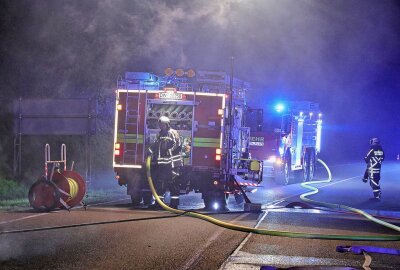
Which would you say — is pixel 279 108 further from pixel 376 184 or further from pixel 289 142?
pixel 376 184

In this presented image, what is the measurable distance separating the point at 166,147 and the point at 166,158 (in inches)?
10.0

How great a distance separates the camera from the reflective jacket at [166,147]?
1190 centimetres

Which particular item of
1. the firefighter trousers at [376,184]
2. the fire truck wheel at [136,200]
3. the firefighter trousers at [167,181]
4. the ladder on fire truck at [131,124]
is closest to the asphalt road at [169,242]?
the fire truck wheel at [136,200]

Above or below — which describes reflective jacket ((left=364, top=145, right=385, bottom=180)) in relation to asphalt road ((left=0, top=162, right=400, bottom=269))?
above

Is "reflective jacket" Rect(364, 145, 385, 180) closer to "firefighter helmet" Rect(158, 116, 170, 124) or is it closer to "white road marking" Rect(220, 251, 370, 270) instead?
"firefighter helmet" Rect(158, 116, 170, 124)

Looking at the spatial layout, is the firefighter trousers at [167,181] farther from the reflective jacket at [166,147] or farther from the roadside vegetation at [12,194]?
the roadside vegetation at [12,194]

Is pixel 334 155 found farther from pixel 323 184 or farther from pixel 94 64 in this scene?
pixel 94 64

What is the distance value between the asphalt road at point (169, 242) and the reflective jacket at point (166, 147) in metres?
1.17

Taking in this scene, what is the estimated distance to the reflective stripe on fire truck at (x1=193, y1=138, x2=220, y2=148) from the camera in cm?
1249

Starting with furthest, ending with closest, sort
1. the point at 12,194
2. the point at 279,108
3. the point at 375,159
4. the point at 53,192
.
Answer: the point at 279,108, the point at 375,159, the point at 12,194, the point at 53,192

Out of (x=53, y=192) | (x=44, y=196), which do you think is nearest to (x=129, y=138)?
(x=53, y=192)

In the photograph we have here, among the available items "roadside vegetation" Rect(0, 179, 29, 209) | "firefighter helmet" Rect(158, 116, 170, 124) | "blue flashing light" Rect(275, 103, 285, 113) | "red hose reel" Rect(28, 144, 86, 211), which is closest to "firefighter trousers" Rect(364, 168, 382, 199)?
"blue flashing light" Rect(275, 103, 285, 113)

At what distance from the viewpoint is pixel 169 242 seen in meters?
7.93

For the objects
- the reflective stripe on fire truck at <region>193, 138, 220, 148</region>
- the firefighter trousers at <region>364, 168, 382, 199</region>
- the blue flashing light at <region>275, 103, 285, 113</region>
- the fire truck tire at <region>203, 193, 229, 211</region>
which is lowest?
the fire truck tire at <region>203, 193, 229, 211</region>
